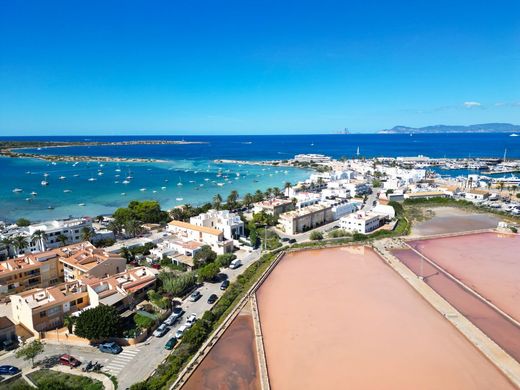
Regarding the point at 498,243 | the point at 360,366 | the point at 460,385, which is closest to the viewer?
the point at 460,385

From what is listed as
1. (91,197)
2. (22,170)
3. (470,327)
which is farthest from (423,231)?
(22,170)

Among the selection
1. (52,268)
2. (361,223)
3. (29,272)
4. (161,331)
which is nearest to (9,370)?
(161,331)

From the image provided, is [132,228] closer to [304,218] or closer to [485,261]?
[304,218]

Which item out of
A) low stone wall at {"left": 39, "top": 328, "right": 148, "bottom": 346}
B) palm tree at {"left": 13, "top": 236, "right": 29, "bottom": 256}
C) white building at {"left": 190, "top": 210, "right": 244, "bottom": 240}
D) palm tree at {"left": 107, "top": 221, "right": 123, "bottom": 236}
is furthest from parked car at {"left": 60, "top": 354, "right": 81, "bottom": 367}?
palm tree at {"left": 107, "top": 221, "right": 123, "bottom": 236}

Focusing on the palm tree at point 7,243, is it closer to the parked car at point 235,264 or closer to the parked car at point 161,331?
the parked car at point 161,331

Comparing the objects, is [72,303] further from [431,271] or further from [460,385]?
[431,271]
